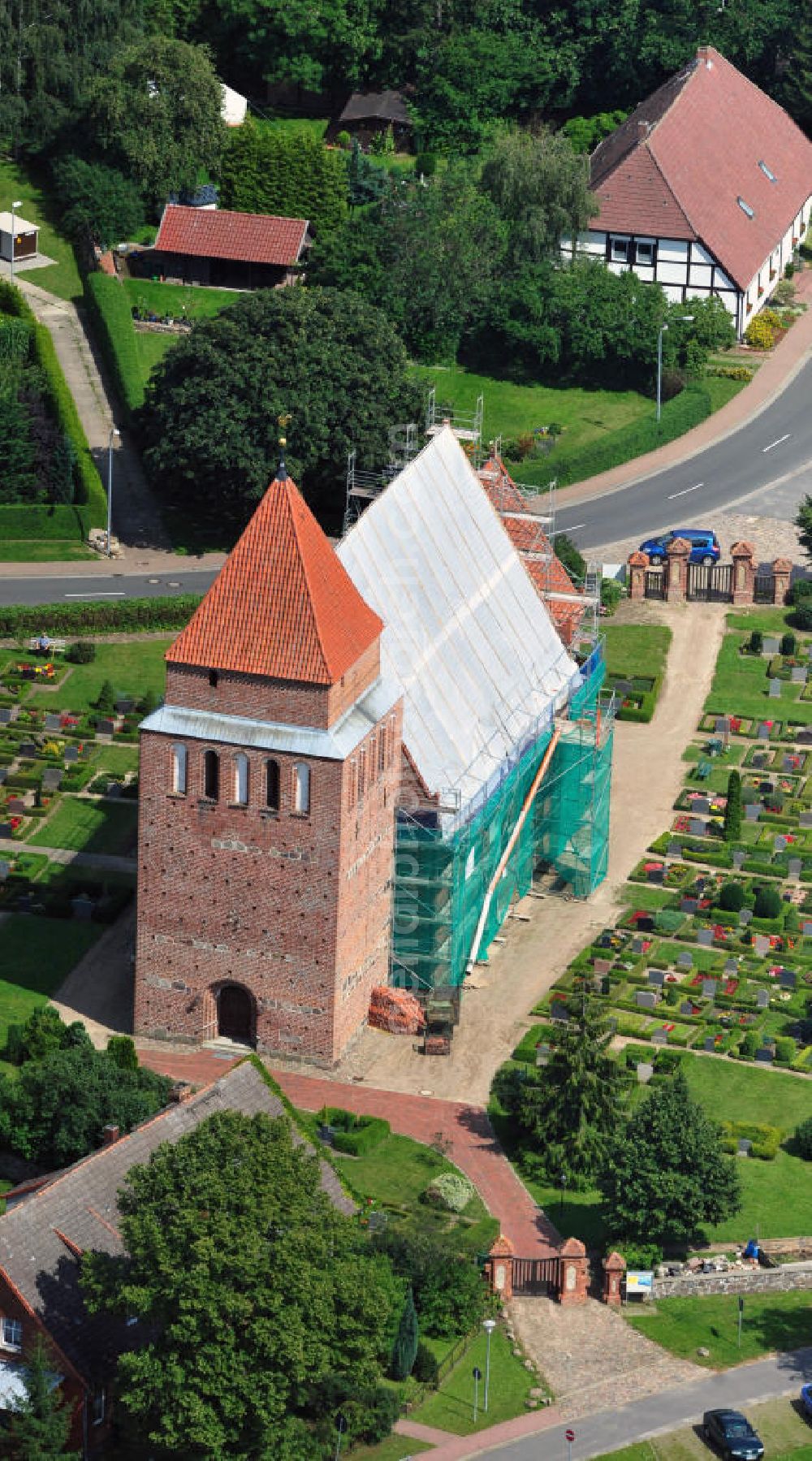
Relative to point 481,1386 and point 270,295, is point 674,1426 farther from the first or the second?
point 270,295

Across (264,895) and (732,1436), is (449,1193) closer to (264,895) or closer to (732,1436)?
(264,895)

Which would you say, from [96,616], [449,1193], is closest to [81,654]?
[96,616]

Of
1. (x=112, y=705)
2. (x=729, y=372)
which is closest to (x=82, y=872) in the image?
(x=112, y=705)

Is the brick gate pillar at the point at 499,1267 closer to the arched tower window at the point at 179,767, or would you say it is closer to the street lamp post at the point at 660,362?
the arched tower window at the point at 179,767

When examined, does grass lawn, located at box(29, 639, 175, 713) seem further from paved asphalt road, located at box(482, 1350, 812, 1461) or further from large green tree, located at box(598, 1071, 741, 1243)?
paved asphalt road, located at box(482, 1350, 812, 1461)

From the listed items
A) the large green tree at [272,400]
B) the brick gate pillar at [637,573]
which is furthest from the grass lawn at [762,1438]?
the large green tree at [272,400]

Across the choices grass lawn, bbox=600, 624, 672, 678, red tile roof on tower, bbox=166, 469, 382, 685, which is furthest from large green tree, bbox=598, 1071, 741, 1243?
grass lawn, bbox=600, 624, 672, 678
